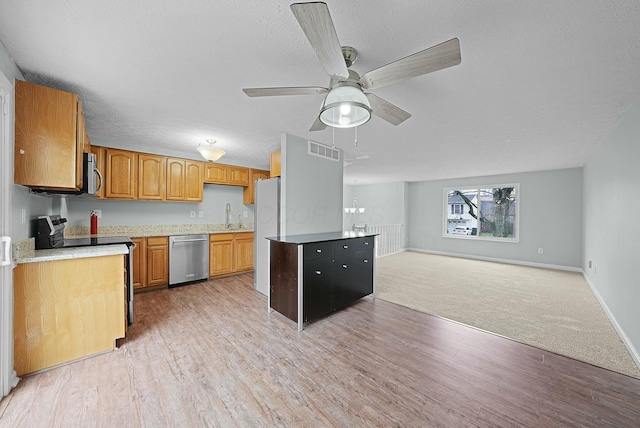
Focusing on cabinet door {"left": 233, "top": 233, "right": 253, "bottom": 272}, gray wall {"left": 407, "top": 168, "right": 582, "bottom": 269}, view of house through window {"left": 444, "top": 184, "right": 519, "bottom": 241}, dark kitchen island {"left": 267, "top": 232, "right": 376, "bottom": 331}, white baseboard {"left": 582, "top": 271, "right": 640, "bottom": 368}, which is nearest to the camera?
white baseboard {"left": 582, "top": 271, "right": 640, "bottom": 368}

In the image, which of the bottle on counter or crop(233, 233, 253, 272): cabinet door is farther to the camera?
crop(233, 233, 253, 272): cabinet door

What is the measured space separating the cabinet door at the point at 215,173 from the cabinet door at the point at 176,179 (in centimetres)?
39

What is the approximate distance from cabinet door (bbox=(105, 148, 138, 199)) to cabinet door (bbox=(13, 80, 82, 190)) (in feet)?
6.20

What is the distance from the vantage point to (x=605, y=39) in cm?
146

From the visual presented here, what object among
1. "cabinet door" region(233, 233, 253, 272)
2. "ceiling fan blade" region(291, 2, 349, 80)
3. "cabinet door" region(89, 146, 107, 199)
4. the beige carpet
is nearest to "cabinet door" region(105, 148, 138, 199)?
"cabinet door" region(89, 146, 107, 199)

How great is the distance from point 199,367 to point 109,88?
2.49 metres

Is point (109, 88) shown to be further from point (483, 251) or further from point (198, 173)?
point (483, 251)

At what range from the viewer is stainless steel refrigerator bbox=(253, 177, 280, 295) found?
358cm

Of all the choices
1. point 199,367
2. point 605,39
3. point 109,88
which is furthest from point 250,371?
point 605,39

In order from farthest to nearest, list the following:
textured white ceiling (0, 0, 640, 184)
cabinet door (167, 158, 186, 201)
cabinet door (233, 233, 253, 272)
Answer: cabinet door (233, 233, 253, 272), cabinet door (167, 158, 186, 201), textured white ceiling (0, 0, 640, 184)

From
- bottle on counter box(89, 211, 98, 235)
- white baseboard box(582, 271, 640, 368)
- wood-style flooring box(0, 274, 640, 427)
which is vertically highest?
bottle on counter box(89, 211, 98, 235)

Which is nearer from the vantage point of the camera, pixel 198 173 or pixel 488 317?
pixel 488 317

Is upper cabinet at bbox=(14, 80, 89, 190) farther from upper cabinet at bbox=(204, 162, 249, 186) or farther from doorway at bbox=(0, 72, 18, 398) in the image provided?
upper cabinet at bbox=(204, 162, 249, 186)

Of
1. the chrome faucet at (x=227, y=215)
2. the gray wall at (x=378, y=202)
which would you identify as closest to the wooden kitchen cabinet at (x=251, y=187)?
the chrome faucet at (x=227, y=215)
